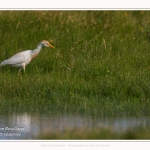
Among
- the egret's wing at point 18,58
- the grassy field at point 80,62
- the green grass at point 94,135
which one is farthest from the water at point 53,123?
the egret's wing at point 18,58

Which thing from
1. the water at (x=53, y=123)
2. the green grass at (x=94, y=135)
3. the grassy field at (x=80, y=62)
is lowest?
the green grass at (x=94, y=135)

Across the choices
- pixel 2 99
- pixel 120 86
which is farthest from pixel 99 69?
pixel 2 99

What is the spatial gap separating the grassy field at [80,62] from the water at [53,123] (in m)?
0.38

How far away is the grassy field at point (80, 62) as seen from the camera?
10.2 m

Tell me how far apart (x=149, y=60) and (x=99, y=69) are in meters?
1.36

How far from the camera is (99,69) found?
39.3 feet

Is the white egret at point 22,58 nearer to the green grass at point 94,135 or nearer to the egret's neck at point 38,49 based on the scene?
the egret's neck at point 38,49

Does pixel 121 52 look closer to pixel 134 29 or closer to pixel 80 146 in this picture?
pixel 134 29

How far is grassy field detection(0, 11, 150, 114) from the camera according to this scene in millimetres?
10188

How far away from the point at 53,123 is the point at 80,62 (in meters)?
3.64

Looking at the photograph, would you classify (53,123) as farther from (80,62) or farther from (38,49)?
(38,49)

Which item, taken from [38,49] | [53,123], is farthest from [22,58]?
[53,123]

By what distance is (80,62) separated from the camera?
12438mm

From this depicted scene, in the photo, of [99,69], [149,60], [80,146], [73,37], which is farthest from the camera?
[73,37]
